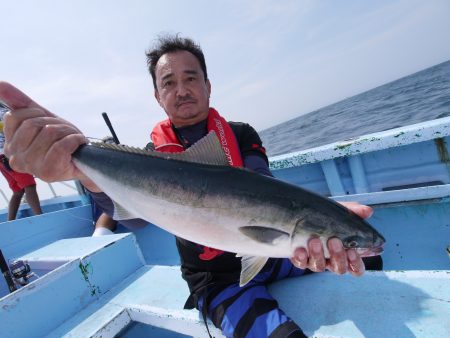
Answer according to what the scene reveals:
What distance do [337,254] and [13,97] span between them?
8.44 ft

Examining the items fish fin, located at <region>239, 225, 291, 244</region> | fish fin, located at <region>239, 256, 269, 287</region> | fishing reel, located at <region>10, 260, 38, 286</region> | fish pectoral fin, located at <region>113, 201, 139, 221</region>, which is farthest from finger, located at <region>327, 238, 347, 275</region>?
fishing reel, located at <region>10, 260, 38, 286</region>

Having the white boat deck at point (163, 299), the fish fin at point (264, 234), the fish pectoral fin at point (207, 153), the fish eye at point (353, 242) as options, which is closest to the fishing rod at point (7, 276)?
the white boat deck at point (163, 299)

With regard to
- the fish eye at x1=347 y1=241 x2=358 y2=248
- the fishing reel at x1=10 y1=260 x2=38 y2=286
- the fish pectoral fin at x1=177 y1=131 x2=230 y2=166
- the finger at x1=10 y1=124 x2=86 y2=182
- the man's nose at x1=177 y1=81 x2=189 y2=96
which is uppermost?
the man's nose at x1=177 y1=81 x2=189 y2=96

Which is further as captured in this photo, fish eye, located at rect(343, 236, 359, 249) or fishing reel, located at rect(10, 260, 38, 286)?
fishing reel, located at rect(10, 260, 38, 286)

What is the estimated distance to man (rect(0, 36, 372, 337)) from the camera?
7.14ft

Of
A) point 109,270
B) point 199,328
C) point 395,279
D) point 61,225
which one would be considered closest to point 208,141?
point 199,328

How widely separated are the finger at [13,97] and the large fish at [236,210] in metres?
1.01

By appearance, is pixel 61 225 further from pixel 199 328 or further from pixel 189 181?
pixel 189 181

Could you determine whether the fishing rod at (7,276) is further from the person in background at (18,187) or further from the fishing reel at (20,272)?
the person in background at (18,187)

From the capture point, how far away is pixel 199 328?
2715 millimetres

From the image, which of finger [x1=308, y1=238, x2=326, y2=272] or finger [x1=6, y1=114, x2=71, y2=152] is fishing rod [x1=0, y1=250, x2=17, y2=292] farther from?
finger [x1=308, y1=238, x2=326, y2=272]

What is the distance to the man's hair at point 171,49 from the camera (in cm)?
361

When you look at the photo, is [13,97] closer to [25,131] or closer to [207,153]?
[25,131]

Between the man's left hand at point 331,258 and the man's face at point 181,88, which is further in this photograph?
the man's face at point 181,88
